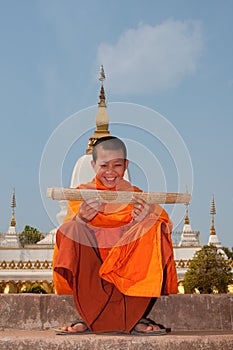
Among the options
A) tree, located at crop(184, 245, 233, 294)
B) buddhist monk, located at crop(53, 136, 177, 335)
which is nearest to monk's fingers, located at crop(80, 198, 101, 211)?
buddhist monk, located at crop(53, 136, 177, 335)

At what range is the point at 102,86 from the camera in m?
29.3

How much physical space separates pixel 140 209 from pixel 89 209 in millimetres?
407

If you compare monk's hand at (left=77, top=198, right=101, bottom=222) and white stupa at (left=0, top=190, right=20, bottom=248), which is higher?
white stupa at (left=0, top=190, right=20, bottom=248)

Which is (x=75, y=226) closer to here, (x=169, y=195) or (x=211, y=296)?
(x=169, y=195)

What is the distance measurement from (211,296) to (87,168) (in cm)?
1928

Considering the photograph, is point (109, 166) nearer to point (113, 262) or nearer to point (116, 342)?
point (113, 262)

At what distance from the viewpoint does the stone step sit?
180 inches

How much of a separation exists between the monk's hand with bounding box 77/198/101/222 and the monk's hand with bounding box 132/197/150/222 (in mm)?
296

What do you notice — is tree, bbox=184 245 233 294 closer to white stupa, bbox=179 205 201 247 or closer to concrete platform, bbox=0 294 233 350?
white stupa, bbox=179 205 201 247

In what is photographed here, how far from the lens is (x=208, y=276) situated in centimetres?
1900

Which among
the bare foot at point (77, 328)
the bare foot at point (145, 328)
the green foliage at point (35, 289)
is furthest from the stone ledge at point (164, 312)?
the green foliage at point (35, 289)

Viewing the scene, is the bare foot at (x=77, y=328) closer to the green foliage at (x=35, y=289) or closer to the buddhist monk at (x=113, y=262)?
the buddhist monk at (x=113, y=262)

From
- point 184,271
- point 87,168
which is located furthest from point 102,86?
point 184,271

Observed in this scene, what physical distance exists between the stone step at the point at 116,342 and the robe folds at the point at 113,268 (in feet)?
0.77
